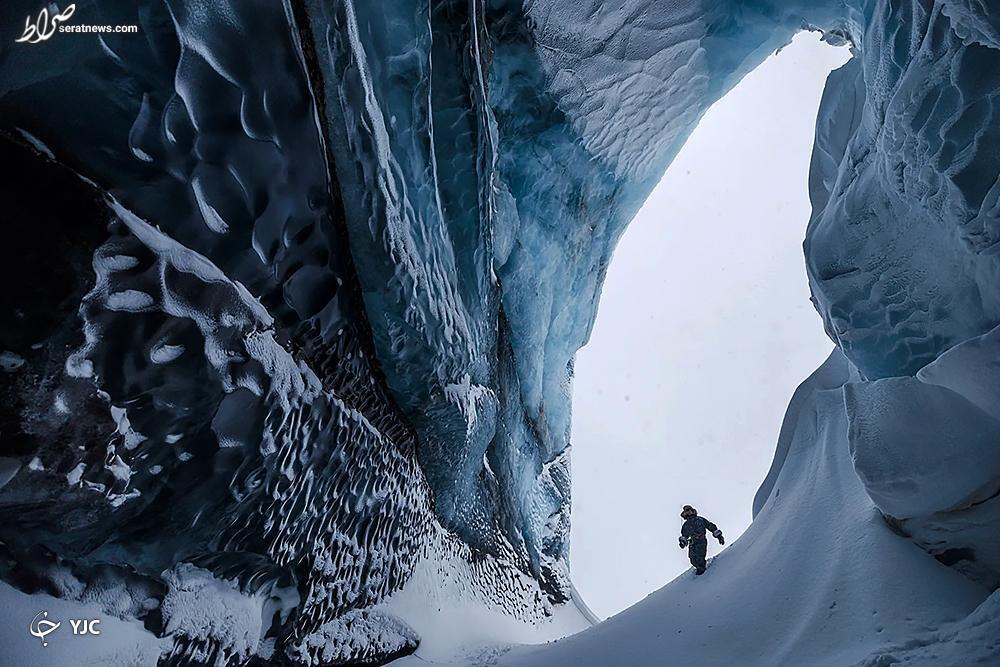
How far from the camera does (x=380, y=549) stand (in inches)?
108

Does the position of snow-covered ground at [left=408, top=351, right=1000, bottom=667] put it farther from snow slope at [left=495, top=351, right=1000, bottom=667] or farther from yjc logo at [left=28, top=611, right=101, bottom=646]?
yjc logo at [left=28, top=611, right=101, bottom=646]

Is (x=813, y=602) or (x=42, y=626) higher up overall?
(x=42, y=626)

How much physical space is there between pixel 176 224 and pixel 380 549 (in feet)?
6.18

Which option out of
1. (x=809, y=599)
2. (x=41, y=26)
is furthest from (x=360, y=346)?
(x=809, y=599)

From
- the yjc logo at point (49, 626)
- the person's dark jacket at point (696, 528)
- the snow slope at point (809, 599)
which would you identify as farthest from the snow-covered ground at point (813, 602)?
the yjc logo at point (49, 626)

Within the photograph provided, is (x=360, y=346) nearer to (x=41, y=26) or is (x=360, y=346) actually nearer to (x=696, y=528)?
(x=41, y=26)

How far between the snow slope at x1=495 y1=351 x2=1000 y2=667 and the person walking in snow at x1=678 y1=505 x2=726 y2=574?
0.27 feet

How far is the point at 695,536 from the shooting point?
342 centimetres

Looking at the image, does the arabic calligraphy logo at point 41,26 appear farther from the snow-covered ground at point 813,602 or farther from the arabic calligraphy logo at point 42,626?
the snow-covered ground at point 813,602

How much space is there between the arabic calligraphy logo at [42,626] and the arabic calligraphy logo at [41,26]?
1.37m

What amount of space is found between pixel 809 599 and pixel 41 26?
2.95m

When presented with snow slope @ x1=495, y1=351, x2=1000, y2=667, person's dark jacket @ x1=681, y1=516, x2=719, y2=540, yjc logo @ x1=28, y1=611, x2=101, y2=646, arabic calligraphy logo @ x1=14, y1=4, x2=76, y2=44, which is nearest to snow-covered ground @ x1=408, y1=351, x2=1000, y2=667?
snow slope @ x1=495, y1=351, x2=1000, y2=667

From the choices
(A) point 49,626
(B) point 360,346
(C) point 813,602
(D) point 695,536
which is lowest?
(C) point 813,602

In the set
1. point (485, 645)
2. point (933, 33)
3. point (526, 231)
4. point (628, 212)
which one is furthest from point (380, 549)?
point (628, 212)
